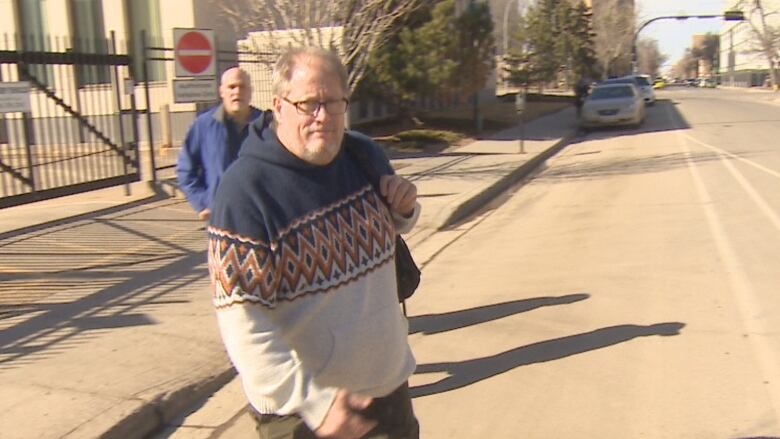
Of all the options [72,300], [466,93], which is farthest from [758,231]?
[466,93]

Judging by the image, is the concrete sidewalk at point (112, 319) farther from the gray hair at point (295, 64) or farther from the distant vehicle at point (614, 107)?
the distant vehicle at point (614, 107)

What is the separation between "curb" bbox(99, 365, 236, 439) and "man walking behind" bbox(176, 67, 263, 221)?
103 centimetres

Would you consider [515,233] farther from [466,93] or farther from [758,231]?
[466,93]

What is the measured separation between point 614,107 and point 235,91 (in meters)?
22.2

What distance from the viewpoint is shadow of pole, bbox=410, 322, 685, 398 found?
4738 mm

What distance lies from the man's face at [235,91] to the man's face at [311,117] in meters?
2.41

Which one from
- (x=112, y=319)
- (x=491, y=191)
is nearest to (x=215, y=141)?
(x=112, y=319)

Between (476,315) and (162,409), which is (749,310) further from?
(162,409)

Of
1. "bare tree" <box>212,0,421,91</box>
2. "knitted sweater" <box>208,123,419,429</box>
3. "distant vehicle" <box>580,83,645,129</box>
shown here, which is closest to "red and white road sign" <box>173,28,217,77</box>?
"bare tree" <box>212,0,421,91</box>

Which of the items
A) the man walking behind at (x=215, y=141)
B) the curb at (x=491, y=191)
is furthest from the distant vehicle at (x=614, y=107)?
the man walking behind at (x=215, y=141)

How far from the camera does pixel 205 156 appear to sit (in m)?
4.68

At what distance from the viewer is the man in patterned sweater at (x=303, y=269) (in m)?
2.04

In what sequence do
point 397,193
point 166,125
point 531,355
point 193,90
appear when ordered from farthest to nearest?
point 166,125
point 193,90
point 531,355
point 397,193

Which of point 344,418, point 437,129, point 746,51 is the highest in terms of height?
point 746,51
